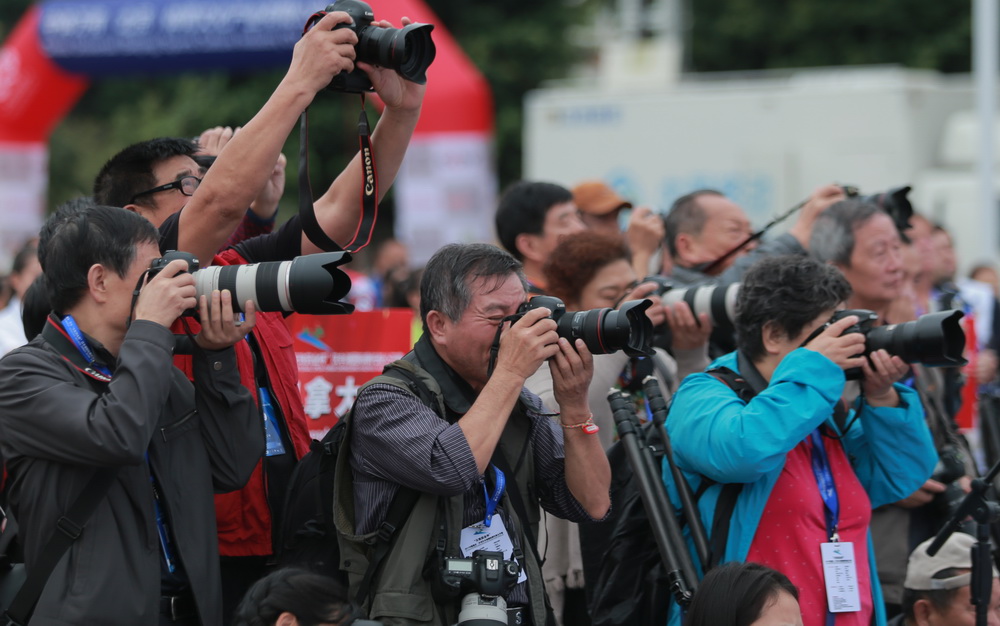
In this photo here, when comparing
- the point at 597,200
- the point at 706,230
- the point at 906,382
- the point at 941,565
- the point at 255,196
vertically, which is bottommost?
the point at 941,565

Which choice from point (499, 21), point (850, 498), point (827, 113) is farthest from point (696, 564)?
point (499, 21)

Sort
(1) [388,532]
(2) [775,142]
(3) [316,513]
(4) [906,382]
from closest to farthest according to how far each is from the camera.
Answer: (1) [388,532]
(3) [316,513]
(4) [906,382]
(2) [775,142]

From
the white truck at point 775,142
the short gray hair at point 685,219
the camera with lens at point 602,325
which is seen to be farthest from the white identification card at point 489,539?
the white truck at point 775,142

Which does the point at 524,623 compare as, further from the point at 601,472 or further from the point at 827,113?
the point at 827,113

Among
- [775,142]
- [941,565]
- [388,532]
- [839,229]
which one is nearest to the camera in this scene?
[388,532]

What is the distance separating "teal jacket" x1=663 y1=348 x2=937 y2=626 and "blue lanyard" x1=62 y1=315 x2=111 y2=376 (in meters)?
1.55

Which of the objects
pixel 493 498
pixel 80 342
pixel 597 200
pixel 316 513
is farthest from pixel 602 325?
pixel 597 200

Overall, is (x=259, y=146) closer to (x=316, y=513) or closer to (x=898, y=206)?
(x=316, y=513)

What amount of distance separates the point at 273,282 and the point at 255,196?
0.38 m

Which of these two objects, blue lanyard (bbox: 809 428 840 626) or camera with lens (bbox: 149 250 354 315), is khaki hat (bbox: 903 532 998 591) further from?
camera with lens (bbox: 149 250 354 315)

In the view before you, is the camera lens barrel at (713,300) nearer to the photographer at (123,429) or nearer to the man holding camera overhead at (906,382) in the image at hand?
the man holding camera overhead at (906,382)

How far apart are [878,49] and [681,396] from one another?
59.5 feet

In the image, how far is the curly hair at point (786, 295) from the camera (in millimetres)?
3500

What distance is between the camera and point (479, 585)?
2.83m
